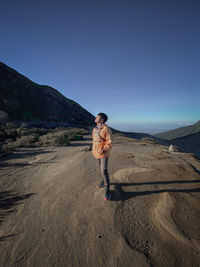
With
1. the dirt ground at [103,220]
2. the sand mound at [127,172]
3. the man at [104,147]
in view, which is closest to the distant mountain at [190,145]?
the sand mound at [127,172]

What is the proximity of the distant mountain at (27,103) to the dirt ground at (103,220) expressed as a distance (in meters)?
23.9

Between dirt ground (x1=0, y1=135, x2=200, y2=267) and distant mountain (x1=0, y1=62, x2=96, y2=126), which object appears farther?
distant mountain (x1=0, y1=62, x2=96, y2=126)

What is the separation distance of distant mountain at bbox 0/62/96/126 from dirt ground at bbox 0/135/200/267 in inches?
939

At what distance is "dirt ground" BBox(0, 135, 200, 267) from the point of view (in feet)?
6.70

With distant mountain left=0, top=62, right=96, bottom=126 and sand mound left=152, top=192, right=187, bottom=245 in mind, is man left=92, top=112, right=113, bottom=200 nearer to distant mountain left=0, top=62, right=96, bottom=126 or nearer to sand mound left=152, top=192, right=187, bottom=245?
sand mound left=152, top=192, right=187, bottom=245

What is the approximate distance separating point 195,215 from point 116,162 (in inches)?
141

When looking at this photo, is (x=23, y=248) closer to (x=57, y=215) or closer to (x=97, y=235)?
(x=57, y=215)

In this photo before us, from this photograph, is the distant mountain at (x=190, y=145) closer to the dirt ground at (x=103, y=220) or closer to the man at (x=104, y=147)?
the dirt ground at (x=103, y=220)

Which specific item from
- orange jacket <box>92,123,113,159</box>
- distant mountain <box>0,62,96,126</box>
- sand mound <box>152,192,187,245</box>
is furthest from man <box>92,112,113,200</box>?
distant mountain <box>0,62,96,126</box>

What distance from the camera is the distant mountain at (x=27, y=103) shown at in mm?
27155

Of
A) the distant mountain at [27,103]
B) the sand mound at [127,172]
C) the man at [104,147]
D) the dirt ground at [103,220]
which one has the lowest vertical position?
the dirt ground at [103,220]

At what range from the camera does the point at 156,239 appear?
2.23 metres

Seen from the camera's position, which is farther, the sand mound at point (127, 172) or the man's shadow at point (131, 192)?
the sand mound at point (127, 172)

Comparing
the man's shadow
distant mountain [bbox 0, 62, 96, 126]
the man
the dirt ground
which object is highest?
distant mountain [bbox 0, 62, 96, 126]
